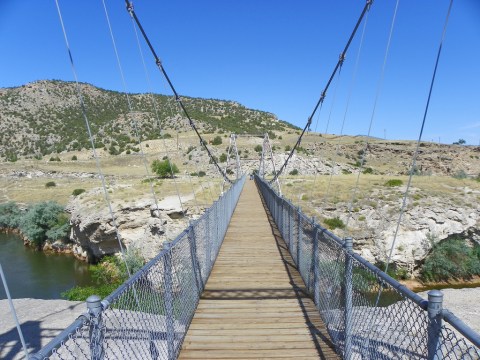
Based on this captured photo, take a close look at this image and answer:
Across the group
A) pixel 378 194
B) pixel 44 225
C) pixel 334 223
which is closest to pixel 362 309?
pixel 334 223

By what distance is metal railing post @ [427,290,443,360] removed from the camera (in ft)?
6.73

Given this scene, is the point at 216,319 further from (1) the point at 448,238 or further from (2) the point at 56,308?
(1) the point at 448,238

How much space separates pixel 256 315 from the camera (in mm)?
4875

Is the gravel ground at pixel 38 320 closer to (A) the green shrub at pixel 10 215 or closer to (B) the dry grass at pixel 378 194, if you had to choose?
(B) the dry grass at pixel 378 194

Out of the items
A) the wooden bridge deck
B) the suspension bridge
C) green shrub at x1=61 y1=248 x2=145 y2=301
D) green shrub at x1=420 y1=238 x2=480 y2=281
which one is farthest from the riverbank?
the suspension bridge

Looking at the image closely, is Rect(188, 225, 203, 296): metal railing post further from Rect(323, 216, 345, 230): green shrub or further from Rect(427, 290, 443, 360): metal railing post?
Rect(323, 216, 345, 230): green shrub

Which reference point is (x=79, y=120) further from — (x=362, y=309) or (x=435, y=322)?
(x=435, y=322)

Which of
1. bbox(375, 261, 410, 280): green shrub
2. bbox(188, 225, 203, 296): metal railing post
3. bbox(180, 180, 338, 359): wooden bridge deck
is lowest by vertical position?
bbox(375, 261, 410, 280): green shrub

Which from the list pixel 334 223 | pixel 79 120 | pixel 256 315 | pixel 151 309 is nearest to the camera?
pixel 151 309

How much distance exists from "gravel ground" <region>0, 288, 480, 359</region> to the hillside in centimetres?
6047

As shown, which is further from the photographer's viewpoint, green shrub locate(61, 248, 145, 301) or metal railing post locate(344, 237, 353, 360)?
green shrub locate(61, 248, 145, 301)

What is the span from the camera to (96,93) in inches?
3794

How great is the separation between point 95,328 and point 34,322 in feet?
15.1

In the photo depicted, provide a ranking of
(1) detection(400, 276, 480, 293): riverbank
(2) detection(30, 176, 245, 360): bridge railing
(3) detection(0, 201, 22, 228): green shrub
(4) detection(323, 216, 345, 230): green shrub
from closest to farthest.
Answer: (2) detection(30, 176, 245, 360): bridge railing < (1) detection(400, 276, 480, 293): riverbank < (4) detection(323, 216, 345, 230): green shrub < (3) detection(0, 201, 22, 228): green shrub
